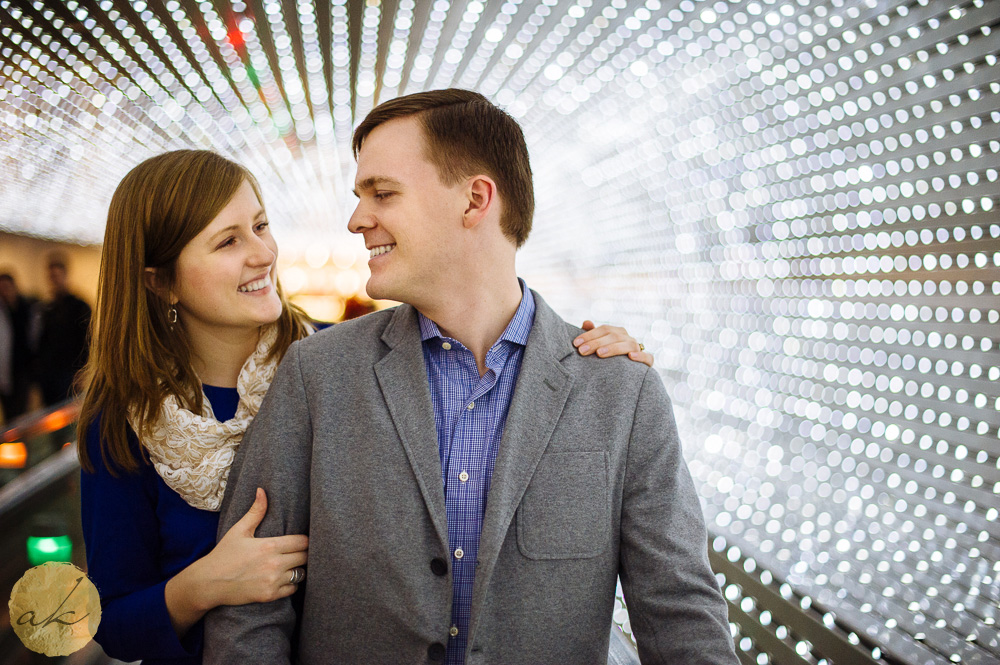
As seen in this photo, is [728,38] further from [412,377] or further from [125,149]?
[125,149]

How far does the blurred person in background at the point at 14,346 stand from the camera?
672cm

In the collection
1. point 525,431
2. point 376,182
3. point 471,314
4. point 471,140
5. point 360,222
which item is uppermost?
point 471,140

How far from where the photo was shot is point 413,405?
1.93 meters

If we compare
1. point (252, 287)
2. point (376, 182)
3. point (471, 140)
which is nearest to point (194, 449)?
point (252, 287)

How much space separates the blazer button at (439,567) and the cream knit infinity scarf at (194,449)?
758 millimetres

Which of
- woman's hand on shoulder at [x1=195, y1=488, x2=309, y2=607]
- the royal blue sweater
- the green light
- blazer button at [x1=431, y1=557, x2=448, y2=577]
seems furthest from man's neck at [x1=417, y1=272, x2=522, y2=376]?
the green light

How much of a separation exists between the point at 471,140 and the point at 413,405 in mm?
812

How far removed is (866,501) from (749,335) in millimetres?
1571

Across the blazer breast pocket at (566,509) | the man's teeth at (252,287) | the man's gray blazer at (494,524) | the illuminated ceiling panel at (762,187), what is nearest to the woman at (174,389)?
the man's teeth at (252,287)

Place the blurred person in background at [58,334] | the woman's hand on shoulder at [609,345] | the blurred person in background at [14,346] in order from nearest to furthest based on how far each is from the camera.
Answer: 1. the woman's hand on shoulder at [609,345]
2. the blurred person in background at [14,346]
3. the blurred person in background at [58,334]

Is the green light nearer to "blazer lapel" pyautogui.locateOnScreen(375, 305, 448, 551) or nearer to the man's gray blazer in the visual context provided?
the man's gray blazer

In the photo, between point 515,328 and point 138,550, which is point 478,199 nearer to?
point 515,328

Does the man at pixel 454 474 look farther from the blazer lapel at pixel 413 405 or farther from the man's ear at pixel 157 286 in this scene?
the man's ear at pixel 157 286

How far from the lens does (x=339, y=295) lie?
95.1 ft
